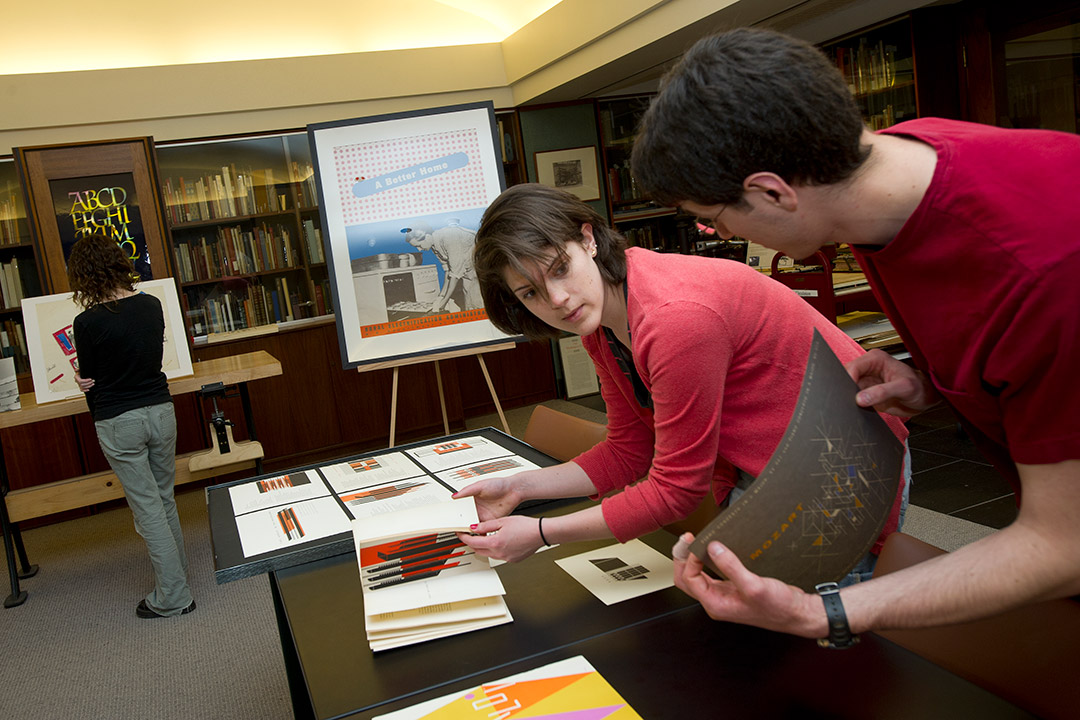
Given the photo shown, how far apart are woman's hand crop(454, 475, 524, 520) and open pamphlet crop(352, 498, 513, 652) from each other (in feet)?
0.72

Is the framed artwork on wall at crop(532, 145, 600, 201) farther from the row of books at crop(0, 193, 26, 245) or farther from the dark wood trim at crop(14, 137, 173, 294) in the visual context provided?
the row of books at crop(0, 193, 26, 245)

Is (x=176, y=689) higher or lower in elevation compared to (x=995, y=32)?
lower

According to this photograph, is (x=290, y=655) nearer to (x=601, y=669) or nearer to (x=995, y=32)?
(x=601, y=669)

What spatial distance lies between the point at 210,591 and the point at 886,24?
4.97 m

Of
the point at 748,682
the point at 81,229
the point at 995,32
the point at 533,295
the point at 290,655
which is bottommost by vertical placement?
the point at 290,655

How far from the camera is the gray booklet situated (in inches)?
35.8

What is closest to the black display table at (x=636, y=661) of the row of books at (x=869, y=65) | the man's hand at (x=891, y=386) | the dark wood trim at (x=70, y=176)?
the man's hand at (x=891, y=386)

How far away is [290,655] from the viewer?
5.55ft

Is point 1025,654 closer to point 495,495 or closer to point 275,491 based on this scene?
point 495,495

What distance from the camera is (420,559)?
1389 mm

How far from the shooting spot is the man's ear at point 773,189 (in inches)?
33.8

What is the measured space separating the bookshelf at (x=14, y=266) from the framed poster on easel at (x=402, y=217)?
271 centimetres

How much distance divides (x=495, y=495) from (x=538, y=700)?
674 millimetres

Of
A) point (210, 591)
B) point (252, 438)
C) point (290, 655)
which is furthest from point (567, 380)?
point (290, 655)
